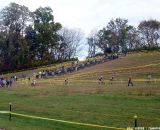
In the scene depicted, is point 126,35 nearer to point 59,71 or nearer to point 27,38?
point 27,38

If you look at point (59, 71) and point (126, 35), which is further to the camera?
point (126, 35)

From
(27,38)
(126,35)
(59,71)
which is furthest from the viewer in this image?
(126,35)

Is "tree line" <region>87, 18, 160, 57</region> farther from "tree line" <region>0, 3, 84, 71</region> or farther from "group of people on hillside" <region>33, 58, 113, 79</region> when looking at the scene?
"group of people on hillside" <region>33, 58, 113, 79</region>

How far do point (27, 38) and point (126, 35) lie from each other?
4069 cm

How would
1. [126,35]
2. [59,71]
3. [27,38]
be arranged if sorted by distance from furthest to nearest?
[126,35] < [27,38] < [59,71]

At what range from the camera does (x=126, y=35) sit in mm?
146625

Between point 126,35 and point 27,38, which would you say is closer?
point 27,38

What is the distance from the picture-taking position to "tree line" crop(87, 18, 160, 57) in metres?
146

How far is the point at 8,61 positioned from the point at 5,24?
10338 mm

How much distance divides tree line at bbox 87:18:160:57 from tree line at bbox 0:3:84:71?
19.3 metres

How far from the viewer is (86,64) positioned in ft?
330

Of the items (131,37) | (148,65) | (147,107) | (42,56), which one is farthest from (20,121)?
(131,37)

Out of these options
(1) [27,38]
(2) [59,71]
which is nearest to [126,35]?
(1) [27,38]

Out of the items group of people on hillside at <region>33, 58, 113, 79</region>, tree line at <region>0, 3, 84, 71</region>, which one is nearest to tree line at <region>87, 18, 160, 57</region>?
tree line at <region>0, 3, 84, 71</region>
